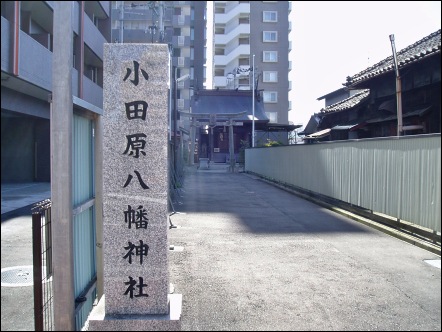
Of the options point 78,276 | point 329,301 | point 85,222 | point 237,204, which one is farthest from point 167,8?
point 237,204

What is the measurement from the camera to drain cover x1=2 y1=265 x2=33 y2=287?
14.3ft

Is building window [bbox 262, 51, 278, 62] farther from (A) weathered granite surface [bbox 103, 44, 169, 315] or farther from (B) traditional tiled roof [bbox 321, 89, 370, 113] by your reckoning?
(A) weathered granite surface [bbox 103, 44, 169, 315]

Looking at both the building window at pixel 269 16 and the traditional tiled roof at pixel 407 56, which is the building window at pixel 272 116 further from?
the traditional tiled roof at pixel 407 56

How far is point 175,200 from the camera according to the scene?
39.8 ft

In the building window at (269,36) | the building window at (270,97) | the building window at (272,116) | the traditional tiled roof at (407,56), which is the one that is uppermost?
the building window at (269,36)

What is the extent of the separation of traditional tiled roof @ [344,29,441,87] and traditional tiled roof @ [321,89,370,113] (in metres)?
0.15

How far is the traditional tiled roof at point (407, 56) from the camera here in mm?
3027

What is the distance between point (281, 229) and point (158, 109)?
5160 millimetres

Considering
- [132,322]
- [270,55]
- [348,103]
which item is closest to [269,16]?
[270,55]

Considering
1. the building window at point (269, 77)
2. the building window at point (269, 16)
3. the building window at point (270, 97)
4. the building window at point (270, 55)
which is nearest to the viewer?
Answer: the building window at point (269, 16)

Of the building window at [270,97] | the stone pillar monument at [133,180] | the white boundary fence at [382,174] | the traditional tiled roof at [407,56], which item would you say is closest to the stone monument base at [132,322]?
the stone pillar monument at [133,180]

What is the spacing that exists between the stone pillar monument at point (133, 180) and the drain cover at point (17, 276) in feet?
5.15

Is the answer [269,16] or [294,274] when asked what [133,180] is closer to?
[294,274]

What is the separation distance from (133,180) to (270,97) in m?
10.8
